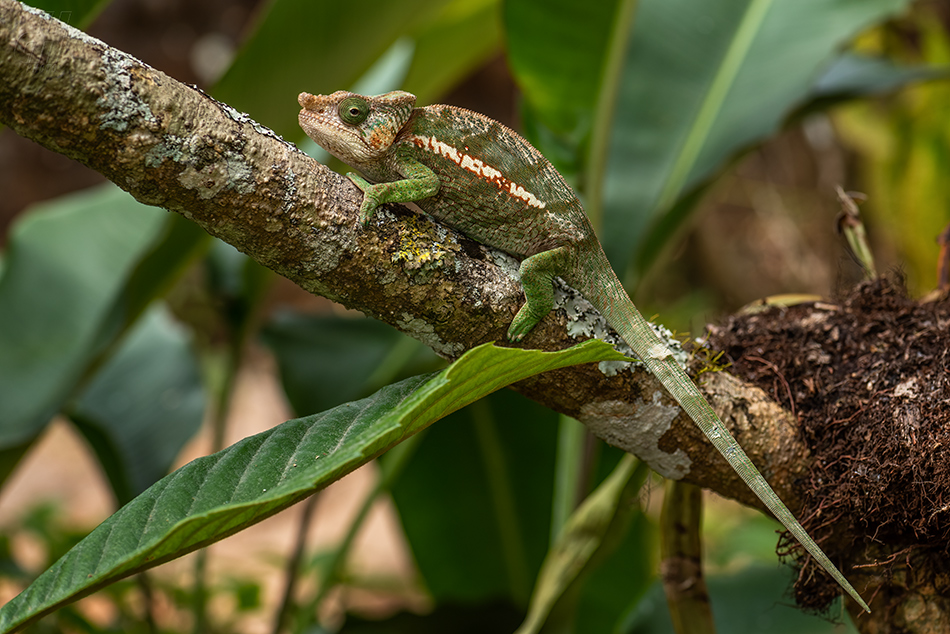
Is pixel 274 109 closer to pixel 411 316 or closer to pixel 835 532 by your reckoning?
pixel 411 316

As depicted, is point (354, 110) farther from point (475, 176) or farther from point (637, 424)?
point (637, 424)

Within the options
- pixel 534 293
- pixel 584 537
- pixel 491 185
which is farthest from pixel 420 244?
pixel 584 537

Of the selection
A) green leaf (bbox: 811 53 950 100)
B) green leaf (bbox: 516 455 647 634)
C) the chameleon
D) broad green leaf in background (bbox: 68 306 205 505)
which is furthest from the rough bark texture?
broad green leaf in background (bbox: 68 306 205 505)

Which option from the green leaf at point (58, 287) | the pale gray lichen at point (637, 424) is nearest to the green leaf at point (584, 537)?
the pale gray lichen at point (637, 424)

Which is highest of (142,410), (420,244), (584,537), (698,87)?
(698,87)

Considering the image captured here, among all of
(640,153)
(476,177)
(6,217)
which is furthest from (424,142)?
(6,217)

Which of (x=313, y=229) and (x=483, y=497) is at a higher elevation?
(x=313, y=229)

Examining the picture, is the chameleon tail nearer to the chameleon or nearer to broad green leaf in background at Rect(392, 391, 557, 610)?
the chameleon
